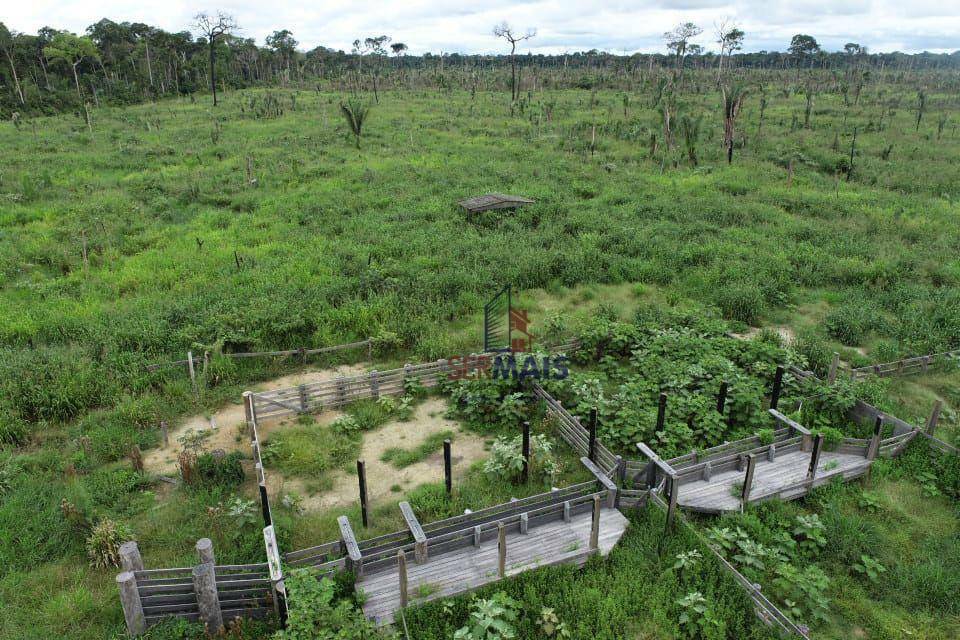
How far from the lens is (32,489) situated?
28.2 feet

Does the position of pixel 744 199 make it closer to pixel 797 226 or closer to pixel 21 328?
pixel 797 226

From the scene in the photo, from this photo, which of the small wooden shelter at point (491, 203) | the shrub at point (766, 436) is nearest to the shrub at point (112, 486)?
the shrub at point (766, 436)

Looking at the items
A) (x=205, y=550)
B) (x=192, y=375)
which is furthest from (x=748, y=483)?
(x=192, y=375)

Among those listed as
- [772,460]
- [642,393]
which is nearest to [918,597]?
[772,460]

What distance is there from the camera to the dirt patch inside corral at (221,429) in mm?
9492

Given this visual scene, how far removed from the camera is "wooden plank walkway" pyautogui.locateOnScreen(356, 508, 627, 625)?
676 centimetres

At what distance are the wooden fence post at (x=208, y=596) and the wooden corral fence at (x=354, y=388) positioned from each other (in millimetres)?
4673

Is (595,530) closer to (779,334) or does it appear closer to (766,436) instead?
(766,436)

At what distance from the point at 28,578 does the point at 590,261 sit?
14.4m

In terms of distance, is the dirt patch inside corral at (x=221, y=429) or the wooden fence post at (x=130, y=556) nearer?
the wooden fence post at (x=130, y=556)

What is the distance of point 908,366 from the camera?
1179cm

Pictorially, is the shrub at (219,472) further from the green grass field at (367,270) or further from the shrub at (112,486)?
the shrub at (112,486)

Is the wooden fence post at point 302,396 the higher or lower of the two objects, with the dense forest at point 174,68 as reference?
lower

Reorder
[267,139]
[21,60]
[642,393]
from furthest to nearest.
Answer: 1. [21,60]
2. [267,139]
3. [642,393]
